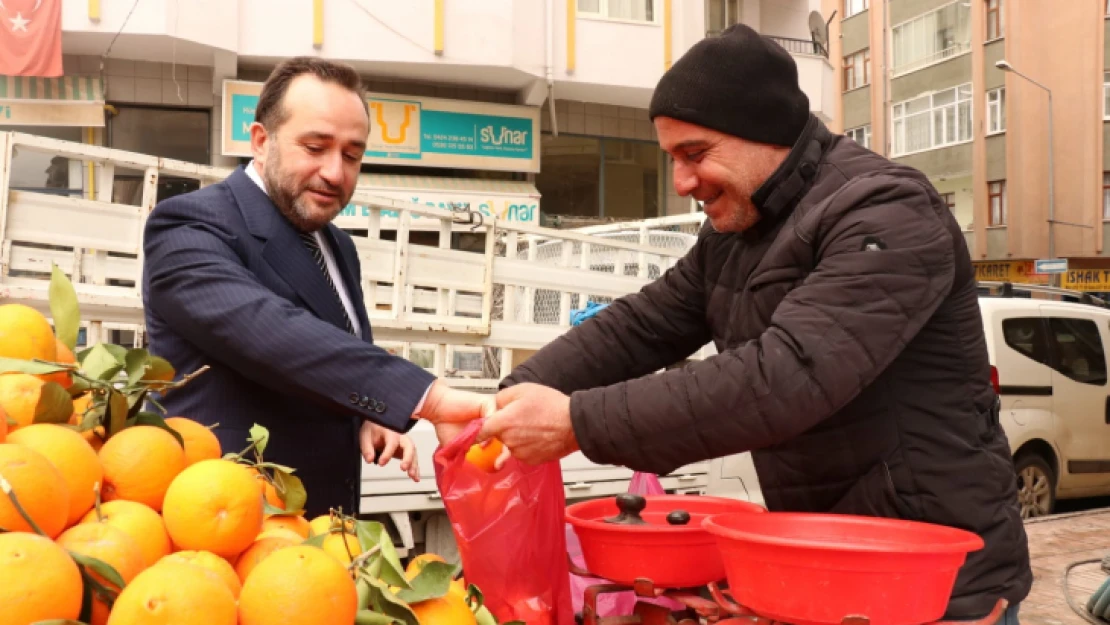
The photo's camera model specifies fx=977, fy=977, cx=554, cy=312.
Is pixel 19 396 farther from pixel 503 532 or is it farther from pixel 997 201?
pixel 997 201

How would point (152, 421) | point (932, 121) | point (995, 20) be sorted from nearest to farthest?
point (152, 421), point (995, 20), point (932, 121)

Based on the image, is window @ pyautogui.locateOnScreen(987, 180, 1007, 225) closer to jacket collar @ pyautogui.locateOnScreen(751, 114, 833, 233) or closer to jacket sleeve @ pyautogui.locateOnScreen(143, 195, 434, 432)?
jacket collar @ pyautogui.locateOnScreen(751, 114, 833, 233)

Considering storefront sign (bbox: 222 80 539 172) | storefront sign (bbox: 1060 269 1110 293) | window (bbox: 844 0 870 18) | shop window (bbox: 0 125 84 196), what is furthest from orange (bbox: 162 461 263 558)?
window (bbox: 844 0 870 18)

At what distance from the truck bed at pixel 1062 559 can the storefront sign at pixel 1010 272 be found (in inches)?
918

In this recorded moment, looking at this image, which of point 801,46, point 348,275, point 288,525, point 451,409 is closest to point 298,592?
point 288,525

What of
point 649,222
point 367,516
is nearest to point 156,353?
point 367,516

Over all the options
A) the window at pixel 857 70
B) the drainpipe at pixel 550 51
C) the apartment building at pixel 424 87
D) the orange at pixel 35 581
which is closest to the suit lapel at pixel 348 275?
the orange at pixel 35 581

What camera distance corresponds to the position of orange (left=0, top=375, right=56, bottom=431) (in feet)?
4.60

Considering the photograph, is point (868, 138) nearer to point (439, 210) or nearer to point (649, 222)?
point (649, 222)

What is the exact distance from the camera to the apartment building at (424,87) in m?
11.8

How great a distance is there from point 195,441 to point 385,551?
389 millimetres

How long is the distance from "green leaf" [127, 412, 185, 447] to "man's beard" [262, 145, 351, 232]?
0.94 meters

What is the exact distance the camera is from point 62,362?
153cm

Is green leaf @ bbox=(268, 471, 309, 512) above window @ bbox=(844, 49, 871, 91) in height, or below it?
below
